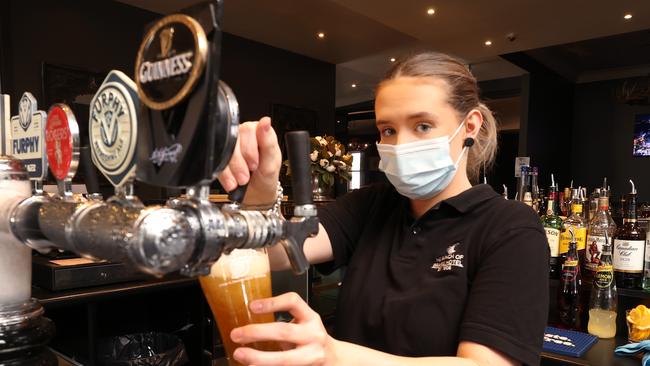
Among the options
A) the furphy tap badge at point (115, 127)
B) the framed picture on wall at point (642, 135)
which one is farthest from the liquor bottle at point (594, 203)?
the framed picture on wall at point (642, 135)

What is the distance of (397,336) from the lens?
3.35 feet

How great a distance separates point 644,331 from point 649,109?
801 centimetres

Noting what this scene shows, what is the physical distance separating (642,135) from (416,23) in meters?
5.53

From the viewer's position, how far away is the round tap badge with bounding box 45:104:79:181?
0.48m

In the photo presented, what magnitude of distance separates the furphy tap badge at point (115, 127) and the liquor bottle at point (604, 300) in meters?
1.76

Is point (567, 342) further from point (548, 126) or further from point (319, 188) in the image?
point (548, 126)

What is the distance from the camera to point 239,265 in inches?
23.8

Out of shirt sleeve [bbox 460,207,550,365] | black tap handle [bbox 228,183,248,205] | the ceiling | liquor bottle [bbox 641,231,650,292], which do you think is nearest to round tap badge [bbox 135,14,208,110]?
black tap handle [bbox 228,183,248,205]

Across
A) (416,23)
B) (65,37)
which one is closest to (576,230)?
(416,23)

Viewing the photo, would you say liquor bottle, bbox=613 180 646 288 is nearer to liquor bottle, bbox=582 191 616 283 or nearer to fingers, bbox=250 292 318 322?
liquor bottle, bbox=582 191 616 283

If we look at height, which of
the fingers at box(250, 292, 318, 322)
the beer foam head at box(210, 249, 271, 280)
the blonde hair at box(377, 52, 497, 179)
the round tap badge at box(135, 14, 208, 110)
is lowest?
the fingers at box(250, 292, 318, 322)

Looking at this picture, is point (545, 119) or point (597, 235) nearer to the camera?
point (597, 235)

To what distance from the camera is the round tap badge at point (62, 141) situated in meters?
0.48

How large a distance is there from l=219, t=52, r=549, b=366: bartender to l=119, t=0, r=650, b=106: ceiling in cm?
290
